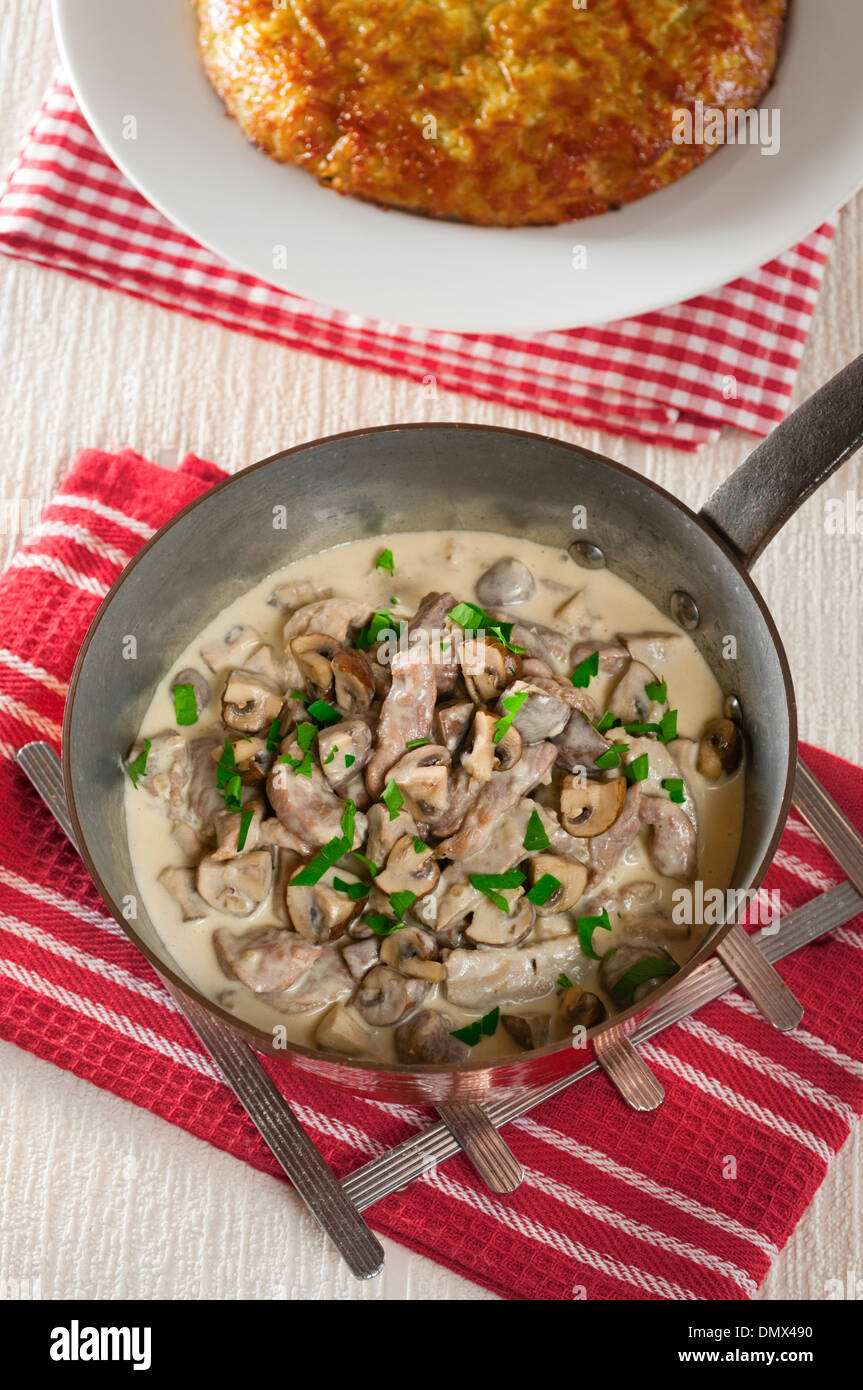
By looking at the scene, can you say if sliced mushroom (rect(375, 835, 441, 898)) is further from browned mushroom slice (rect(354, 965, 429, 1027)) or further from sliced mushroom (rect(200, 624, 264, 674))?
sliced mushroom (rect(200, 624, 264, 674))

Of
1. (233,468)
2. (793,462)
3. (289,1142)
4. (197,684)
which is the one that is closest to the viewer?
(793,462)

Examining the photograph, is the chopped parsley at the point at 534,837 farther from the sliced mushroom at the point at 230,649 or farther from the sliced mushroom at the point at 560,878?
the sliced mushroom at the point at 230,649

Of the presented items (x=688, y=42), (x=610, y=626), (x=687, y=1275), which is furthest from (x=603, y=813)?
(x=688, y=42)

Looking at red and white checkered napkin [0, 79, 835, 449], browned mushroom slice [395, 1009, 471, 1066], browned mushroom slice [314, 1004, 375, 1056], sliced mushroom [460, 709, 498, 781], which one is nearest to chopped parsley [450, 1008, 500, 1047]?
browned mushroom slice [395, 1009, 471, 1066]

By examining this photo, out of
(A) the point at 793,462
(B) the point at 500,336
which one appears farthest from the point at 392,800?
(B) the point at 500,336

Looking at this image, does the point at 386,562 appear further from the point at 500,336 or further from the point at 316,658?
the point at 500,336

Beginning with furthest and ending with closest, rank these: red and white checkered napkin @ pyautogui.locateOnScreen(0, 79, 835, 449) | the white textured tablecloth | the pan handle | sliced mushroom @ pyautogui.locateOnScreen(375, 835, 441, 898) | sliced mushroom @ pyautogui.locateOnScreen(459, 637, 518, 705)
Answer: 1. red and white checkered napkin @ pyautogui.locateOnScreen(0, 79, 835, 449)
2. the white textured tablecloth
3. sliced mushroom @ pyautogui.locateOnScreen(459, 637, 518, 705)
4. sliced mushroom @ pyautogui.locateOnScreen(375, 835, 441, 898)
5. the pan handle
